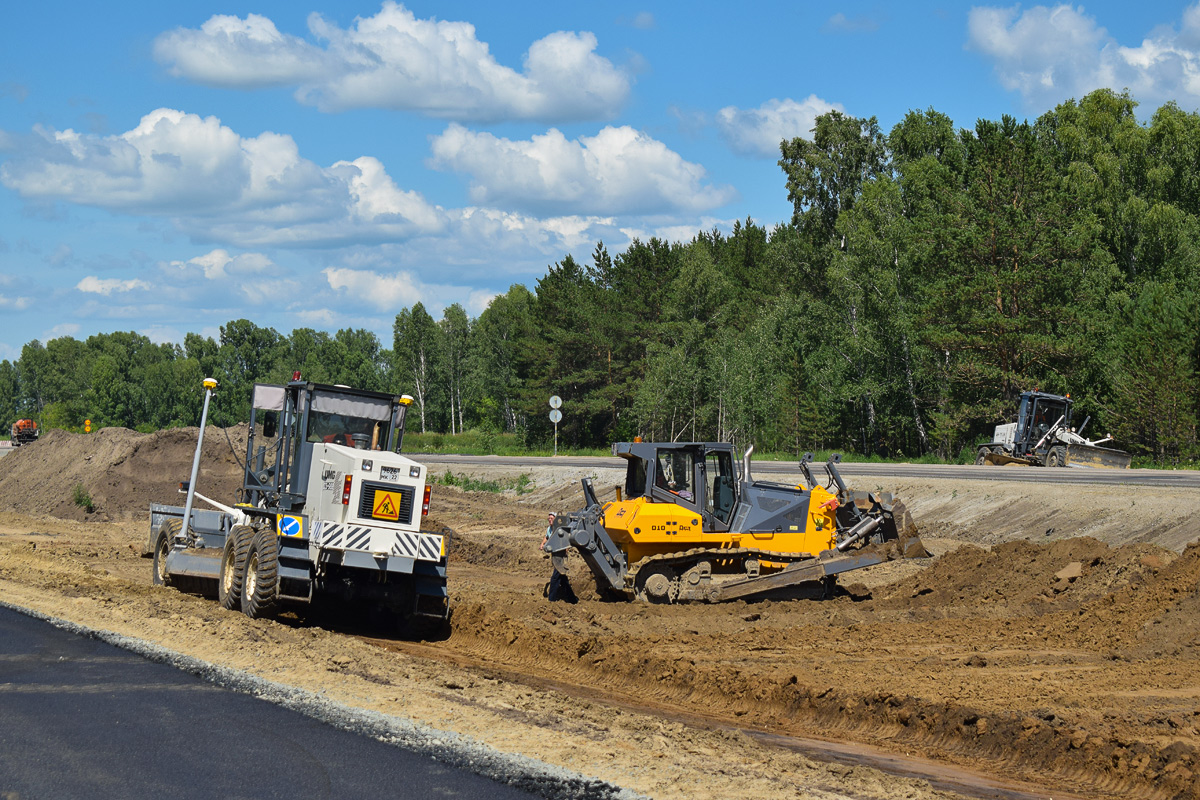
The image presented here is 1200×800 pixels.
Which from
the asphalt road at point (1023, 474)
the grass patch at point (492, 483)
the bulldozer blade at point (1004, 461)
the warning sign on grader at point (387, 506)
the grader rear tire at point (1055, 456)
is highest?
the grader rear tire at point (1055, 456)

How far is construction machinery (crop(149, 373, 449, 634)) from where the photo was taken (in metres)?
12.1

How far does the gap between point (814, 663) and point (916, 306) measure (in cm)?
3767

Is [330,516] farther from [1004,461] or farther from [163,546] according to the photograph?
[1004,461]

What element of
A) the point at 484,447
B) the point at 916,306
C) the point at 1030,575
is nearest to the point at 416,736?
the point at 1030,575

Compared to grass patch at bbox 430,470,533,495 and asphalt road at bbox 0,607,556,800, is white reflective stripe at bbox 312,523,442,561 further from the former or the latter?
grass patch at bbox 430,470,533,495

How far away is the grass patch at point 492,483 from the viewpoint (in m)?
36.8

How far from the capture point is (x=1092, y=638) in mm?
12234

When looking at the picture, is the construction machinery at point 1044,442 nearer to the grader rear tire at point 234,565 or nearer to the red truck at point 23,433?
the grader rear tire at point 234,565

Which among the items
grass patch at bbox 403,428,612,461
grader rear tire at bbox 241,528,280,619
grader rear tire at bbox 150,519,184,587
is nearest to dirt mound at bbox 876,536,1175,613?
grader rear tire at bbox 241,528,280,619

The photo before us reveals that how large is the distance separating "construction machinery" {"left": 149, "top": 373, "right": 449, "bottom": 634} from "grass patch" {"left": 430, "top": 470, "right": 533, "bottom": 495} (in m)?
22.4

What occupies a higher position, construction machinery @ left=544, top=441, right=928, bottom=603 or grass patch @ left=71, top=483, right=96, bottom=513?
construction machinery @ left=544, top=441, right=928, bottom=603

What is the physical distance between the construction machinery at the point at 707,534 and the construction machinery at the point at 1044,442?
872 inches

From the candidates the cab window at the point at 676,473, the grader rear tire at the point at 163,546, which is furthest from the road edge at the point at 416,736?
the cab window at the point at 676,473

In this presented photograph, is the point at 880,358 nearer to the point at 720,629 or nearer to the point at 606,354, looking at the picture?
the point at 606,354
